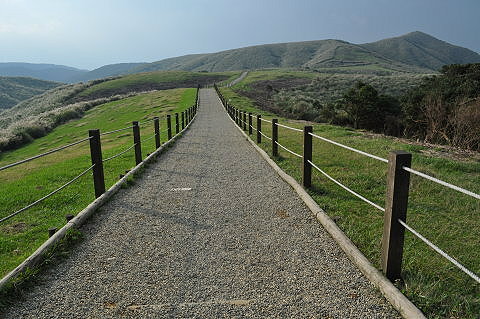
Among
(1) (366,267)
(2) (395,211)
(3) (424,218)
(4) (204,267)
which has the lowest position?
(3) (424,218)

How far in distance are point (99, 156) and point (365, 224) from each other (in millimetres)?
4644

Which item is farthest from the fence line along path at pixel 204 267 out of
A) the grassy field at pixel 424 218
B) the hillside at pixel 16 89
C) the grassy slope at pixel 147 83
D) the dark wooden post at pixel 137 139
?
the hillside at pixel 16 89

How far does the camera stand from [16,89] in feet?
442

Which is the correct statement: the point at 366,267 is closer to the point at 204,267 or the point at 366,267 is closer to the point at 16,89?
the point at 204,267

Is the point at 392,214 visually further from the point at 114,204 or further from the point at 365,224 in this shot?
the point at 114,204

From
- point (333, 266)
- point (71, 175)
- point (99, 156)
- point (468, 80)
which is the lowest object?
point (71, 175)

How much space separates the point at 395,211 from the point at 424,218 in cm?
253

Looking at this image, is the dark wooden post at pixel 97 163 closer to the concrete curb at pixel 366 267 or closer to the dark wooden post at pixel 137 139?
the dark wooden post at pixel 137 139

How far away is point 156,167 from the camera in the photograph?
8891mm

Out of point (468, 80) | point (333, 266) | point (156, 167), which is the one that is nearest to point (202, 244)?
point (333, 266)

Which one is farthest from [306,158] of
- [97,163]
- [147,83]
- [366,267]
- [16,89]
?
[16,89]

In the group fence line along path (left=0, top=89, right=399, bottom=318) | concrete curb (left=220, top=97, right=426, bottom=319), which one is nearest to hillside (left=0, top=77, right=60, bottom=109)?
fence line along path (left=0, top=89, right=399, bottom=318)

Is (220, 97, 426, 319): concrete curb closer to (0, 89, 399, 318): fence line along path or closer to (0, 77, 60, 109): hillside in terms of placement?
(0, 89, 399, 318): fence line along path

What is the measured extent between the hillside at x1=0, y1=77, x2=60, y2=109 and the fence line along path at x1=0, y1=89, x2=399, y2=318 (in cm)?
12720
